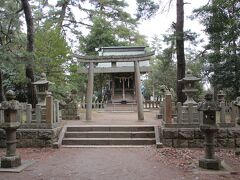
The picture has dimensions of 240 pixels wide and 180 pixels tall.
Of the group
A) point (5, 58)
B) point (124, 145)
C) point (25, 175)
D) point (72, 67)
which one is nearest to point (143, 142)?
point (124, 145)

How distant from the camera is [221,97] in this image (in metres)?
16.2

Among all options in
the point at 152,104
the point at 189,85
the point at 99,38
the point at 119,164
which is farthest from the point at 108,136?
the point at 99,38

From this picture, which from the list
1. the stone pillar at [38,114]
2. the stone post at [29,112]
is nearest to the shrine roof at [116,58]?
the stone pillar at [38,114]

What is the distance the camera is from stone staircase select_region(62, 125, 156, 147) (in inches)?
435

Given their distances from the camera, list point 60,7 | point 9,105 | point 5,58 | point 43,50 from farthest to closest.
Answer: point 60,7, point 43,50, point 5,58, point 9,105

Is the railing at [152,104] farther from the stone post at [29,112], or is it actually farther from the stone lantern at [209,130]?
the stone lantern at [209,130]

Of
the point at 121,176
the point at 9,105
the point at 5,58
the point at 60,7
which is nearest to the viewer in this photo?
the point at 121,176

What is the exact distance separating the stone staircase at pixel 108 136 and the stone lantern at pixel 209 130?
139 inches

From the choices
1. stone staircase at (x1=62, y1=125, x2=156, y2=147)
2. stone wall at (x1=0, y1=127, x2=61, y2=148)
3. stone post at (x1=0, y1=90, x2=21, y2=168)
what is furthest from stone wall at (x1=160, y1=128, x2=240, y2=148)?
stone post at (x1=0, y1=90, x2=21, y2=168)

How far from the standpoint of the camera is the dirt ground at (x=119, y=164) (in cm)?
690

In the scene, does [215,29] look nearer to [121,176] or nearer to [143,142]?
[143,142]

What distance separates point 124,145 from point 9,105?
4.60 metres

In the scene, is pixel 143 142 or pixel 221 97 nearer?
pixel 143 142

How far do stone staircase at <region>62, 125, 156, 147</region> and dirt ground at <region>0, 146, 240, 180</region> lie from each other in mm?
642
